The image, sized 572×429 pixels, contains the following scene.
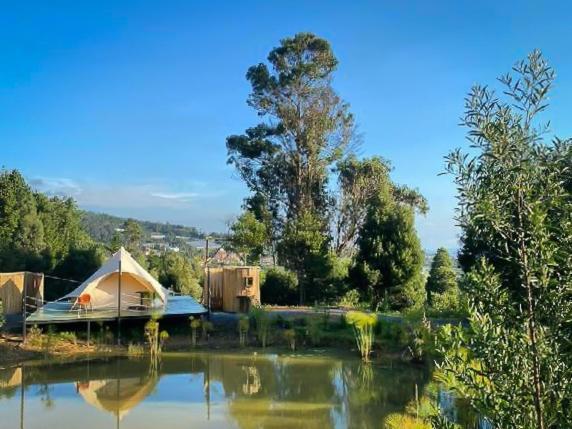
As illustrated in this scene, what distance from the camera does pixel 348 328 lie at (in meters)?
14.1

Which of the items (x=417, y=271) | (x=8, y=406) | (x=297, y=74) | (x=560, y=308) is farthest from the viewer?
(x=297, y=74)

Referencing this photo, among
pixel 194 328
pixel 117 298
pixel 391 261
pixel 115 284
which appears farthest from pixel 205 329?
pixel 391 261

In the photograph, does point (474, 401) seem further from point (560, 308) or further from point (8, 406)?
point (8, 406)

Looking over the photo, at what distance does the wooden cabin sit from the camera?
1711 cm

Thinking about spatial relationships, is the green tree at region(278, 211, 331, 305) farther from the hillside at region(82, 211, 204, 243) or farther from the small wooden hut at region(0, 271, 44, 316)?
the hillside at region(82, 211, 204, 243)

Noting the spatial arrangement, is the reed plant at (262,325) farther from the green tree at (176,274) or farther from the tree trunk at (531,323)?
the tree trunk at (531,323)

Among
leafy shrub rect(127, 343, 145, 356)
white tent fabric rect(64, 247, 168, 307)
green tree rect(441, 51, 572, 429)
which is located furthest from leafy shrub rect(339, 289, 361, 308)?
green tree rect(441, 51, 572, 429)

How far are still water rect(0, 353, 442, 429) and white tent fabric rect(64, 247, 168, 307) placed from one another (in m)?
3.30

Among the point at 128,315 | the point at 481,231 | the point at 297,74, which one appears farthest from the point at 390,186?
the point at 481,231

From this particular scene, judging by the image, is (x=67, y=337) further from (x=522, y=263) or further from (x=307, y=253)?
(x=522, y=263)

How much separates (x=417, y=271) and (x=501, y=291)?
16.6m

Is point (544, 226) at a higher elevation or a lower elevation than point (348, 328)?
higher

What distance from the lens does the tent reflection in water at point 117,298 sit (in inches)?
562

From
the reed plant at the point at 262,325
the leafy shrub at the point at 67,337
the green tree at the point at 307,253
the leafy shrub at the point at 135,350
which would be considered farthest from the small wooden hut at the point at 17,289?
the green tree at the point at 307,253
